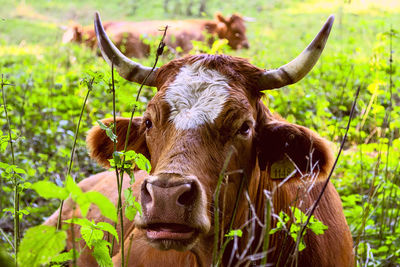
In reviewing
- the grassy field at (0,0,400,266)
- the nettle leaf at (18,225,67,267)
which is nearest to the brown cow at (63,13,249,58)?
the grassy field at (0,0,400,266)

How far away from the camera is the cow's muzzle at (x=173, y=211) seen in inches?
100

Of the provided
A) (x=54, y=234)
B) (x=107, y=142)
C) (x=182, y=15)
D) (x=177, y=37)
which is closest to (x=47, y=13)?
(x=182, y=15)

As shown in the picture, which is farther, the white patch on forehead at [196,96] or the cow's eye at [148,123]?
the cow's eye at [148,123]

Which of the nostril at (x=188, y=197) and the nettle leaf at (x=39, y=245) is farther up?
the nostril at (x=188, y=197)

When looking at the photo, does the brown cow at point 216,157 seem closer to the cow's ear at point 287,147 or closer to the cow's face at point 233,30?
the cow's ear at point 287,147

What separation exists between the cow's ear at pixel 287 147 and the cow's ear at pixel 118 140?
0.84m

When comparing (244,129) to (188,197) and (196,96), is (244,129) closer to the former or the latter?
(196,96)

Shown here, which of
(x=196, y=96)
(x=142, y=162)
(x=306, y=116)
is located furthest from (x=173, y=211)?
(x=306, y=116)

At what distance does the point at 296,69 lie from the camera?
335cm

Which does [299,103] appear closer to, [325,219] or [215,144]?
[325,219]

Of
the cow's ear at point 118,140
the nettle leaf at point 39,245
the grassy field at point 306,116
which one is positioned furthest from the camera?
the grassy field at point 306,116

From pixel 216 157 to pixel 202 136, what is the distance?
14cm

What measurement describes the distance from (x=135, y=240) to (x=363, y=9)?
56.8ft

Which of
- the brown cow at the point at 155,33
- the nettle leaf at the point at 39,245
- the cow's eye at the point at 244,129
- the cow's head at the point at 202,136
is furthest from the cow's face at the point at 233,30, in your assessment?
the nettle leaf at the point at 39,245
